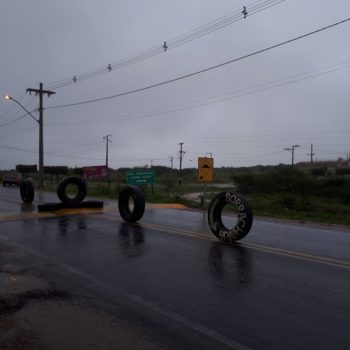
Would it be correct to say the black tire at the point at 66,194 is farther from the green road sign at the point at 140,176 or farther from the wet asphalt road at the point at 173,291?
the green road sign at the point at 140,176

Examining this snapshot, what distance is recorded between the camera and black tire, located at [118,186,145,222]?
45.6 feet

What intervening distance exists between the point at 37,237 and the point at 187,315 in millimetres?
6500

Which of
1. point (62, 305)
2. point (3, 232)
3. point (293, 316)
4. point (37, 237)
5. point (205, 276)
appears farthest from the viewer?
point (3, 232)

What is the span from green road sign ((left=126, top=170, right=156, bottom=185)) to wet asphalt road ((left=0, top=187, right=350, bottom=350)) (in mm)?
14677

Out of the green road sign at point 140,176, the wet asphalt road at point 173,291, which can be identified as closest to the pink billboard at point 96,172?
the green road sign at point 140,176

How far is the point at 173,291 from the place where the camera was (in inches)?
Answer: 253

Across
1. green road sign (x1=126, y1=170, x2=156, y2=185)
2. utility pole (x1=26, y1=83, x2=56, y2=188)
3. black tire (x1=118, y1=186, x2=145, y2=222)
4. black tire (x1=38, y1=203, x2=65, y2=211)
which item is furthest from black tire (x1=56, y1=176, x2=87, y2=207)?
utility pole (x1=26, y1=83, x2=56, y2=188)

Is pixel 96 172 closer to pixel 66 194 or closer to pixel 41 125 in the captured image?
pixel 41 125

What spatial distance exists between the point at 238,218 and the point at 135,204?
4.39 meters

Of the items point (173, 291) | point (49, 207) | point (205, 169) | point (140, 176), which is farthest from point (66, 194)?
point (173, 291)

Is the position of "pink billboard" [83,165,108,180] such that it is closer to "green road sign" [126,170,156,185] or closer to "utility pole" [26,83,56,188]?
"utility pole" [26,83,56,188]

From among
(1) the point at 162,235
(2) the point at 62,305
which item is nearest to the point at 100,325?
(2) the point at 62,305

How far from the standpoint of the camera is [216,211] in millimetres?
11422

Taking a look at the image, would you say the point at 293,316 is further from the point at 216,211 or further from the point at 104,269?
the point at 216,211
